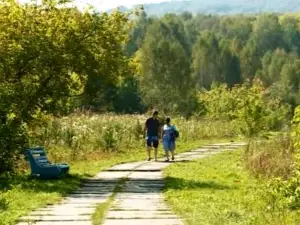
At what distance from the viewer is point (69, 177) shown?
20.1 m

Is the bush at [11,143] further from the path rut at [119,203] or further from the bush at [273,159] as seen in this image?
the bush at [273,159]

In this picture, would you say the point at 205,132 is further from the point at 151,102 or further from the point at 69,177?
the point at 151,102

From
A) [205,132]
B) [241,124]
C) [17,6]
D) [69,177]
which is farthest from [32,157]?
[205,132]

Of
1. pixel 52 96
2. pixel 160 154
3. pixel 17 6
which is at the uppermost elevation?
pixel 17 6

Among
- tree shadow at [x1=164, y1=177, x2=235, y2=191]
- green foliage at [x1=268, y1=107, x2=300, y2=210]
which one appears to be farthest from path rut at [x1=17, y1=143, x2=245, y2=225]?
green foliage at [x1=268, y1=107, x2=300, y2=210]

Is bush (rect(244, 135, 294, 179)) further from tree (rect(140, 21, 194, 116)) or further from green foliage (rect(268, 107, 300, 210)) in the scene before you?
tree (rect(140, 21, 194, 116))

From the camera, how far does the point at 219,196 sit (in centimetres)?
1647

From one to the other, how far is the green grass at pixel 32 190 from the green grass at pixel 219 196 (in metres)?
2.22

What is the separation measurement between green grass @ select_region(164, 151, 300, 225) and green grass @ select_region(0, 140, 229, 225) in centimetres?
222

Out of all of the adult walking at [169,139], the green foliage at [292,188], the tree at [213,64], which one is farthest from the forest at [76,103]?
the tree at [213,64]

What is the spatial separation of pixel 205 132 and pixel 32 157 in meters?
24.9

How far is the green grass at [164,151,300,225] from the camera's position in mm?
12922

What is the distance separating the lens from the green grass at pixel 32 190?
14.1 m

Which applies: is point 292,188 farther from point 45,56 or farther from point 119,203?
point 45,56
